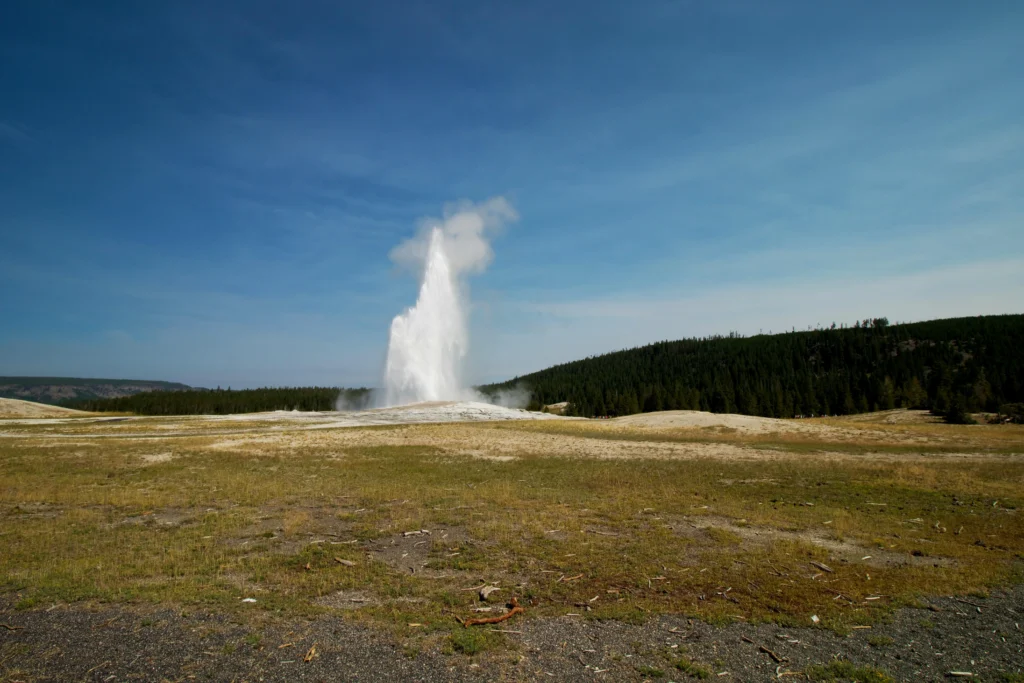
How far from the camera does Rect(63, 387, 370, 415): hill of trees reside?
15204 cm

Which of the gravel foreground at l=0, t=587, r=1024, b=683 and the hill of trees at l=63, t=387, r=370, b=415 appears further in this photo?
the hill of trees at l=63, t=387, r=370, b=415

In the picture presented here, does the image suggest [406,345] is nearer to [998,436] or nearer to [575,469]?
[575,469]

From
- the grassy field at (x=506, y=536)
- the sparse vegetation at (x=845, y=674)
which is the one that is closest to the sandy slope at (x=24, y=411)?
the grassy field at (x=506, y=536)

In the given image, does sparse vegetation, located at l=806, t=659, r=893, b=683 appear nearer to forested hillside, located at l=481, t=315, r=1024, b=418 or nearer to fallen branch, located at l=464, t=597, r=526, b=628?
fallen branch, located at l=464, t=597, r=526, b=628

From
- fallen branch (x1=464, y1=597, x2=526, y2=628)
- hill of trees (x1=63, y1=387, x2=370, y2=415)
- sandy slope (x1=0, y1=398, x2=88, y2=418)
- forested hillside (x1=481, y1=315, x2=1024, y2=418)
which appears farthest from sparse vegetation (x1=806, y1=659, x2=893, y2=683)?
hill of trees (x1=63, y1=387, x2=370, y2=415)

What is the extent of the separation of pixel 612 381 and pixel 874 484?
170462mm

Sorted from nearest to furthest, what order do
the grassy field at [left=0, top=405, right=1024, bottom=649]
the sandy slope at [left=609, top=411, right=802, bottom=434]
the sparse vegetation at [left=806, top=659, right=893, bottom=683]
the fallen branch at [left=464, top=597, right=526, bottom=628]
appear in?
the sparse vegetation at [left=806, top=659, right=893, bottom=683] → the fallen branch at [left=464, top=597, right=526, bottom=628] → the grassy field at [left=0, top=405, right=1024, bottom=649] → the sandy slope at [left=609, top=411, right=802, bottom=434]

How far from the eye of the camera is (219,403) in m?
159

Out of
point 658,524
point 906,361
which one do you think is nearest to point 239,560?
point 658,524

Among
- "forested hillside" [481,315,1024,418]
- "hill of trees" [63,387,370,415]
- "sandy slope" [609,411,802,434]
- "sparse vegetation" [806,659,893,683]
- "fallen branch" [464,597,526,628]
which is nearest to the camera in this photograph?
"sparse vegetation" [806,659,893,683]

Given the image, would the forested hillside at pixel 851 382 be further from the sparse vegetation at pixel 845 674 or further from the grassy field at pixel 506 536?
the sparse vegetation at pixel 845 674

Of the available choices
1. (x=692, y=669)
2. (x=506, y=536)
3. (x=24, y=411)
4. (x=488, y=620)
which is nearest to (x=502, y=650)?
(x=488, y=620)

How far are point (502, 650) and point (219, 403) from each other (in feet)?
576

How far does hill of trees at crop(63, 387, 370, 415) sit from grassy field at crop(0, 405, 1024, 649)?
405ft
